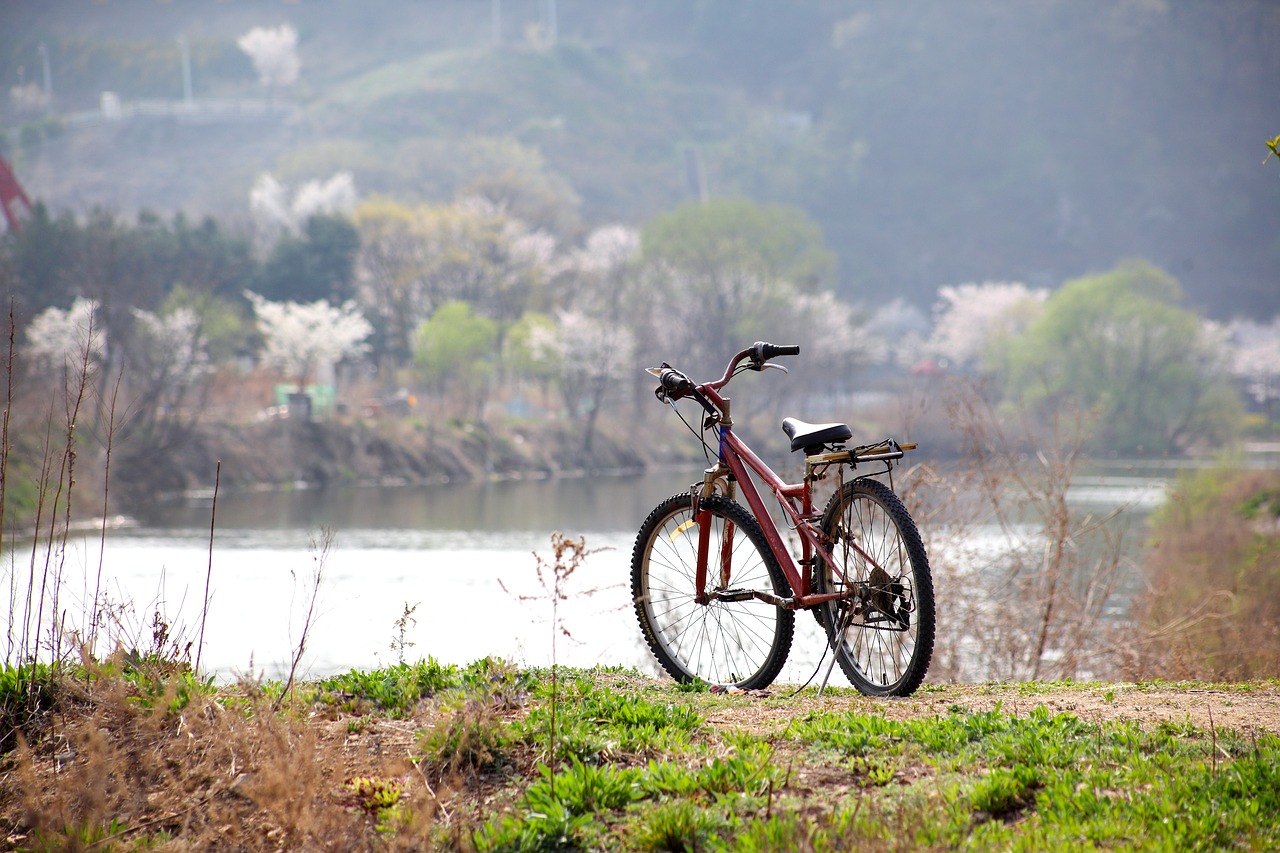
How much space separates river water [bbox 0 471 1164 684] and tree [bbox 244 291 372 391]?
11.2 metres

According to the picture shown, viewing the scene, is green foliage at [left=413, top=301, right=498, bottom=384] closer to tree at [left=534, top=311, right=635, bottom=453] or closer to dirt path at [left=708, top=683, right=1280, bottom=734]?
tree at [left=534, top=311, right=635, bottom=453]

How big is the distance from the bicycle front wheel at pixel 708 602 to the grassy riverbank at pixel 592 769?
2.19 ft

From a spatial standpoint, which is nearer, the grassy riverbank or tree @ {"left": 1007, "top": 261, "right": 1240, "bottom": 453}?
the grassy riverbank

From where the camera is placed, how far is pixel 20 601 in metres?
8.78

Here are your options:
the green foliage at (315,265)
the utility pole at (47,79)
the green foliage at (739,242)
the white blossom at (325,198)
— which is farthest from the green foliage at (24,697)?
the utility pole at (47,79)

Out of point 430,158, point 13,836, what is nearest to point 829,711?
point 13,836

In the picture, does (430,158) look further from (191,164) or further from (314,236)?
(314,236)

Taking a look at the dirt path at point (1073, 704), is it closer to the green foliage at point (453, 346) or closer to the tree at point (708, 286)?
the green foliage at point (453, 346)

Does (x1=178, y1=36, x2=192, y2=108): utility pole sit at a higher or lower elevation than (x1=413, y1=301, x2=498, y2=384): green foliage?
higher

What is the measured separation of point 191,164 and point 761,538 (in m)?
101

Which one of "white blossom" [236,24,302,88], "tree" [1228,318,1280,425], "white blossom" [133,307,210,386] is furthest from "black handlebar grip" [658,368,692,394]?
"white blossom" [236,24,302,88]

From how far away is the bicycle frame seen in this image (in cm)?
459

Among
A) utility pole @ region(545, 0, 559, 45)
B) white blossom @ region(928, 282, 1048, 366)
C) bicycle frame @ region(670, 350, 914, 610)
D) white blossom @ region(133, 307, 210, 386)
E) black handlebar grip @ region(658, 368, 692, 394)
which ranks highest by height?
utility pole @ region(545, 0, 559, 45)

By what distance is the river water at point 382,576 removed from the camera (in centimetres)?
832
